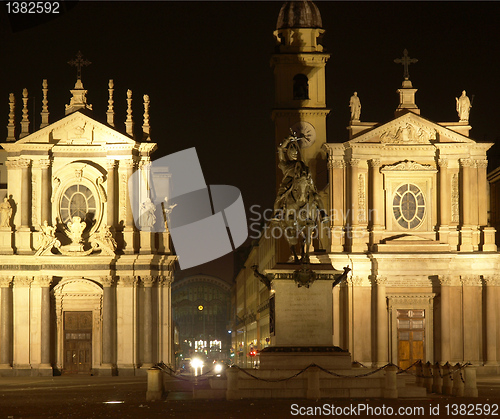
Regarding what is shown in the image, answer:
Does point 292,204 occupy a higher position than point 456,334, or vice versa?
point 292,204

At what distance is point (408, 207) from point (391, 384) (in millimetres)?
27505

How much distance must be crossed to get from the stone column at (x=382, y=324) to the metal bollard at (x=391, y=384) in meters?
24.5

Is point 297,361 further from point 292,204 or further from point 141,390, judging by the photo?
point 141,390

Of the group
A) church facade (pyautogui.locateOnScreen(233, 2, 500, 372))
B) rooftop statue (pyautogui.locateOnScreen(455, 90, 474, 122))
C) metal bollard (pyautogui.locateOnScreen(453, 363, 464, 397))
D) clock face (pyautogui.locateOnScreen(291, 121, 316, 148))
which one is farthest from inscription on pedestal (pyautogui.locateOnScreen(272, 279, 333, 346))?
clock face (pyautogui.locateOnScreen(291, 121, 316, 148))

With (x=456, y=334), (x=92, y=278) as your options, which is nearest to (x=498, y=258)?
(x=456, y=334)

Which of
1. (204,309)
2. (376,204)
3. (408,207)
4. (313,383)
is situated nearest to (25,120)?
(376,204)

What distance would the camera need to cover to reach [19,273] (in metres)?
54.4

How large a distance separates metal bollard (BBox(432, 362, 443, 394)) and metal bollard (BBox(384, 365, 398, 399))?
3.38m

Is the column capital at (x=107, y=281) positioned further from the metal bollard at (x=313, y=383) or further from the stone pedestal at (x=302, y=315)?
the metal bollard at (x=313, y=383)

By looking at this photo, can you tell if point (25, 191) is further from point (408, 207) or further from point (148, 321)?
point (408, 207)

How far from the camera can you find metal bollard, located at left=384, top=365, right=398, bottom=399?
96.9ft

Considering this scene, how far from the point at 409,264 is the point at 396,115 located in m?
7.89

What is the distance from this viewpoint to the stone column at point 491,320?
54125 mm

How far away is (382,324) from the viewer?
179 feet
